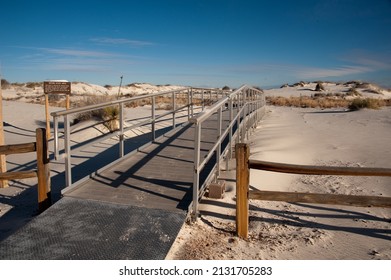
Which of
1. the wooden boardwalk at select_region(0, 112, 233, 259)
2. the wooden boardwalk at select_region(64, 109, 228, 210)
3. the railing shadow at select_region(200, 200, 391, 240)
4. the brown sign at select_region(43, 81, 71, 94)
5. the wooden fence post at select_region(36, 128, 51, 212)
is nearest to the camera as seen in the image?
the wooden boardwalk at select_region(0, 112, 233, 259)

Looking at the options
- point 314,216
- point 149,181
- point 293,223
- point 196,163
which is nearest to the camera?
point 196,163

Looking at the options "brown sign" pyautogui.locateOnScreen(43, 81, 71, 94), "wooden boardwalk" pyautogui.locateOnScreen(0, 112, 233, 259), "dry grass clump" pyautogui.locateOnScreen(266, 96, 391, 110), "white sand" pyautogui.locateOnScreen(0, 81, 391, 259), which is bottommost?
"white sand" pyautogui.locateOnScreen(0, 81, 391, 259)

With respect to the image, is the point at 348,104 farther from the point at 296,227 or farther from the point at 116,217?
the point at 116,217

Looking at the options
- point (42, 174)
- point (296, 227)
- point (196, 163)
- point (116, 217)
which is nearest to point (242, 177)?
point (196, 163)

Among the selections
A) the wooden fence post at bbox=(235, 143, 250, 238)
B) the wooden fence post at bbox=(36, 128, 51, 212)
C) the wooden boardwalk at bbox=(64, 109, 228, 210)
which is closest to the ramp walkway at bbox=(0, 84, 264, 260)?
the wooden boardwalk at bbox=(64, 109, 228, 210)

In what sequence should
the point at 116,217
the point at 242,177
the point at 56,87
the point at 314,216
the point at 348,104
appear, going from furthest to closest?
the point at 348,104
the point at 56,87
the point at 314,216
the point at 116,217
the point at 242,177

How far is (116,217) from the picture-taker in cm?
386

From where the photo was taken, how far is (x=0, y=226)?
4379 millimetres

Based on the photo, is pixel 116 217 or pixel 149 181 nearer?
pixel 116 217

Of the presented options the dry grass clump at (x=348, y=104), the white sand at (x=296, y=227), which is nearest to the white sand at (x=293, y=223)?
the white sand at (x=296, y=227)

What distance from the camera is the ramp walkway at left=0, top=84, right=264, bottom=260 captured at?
317 centimetres

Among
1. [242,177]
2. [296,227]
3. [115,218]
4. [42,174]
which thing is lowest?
[296,227]

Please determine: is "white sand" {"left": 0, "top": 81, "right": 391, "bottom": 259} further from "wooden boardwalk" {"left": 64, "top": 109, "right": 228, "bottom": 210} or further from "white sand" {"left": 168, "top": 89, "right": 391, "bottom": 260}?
"wooden boardwalk" {"left": 64, "top": 109, "right": 228, "bottom": 210}
